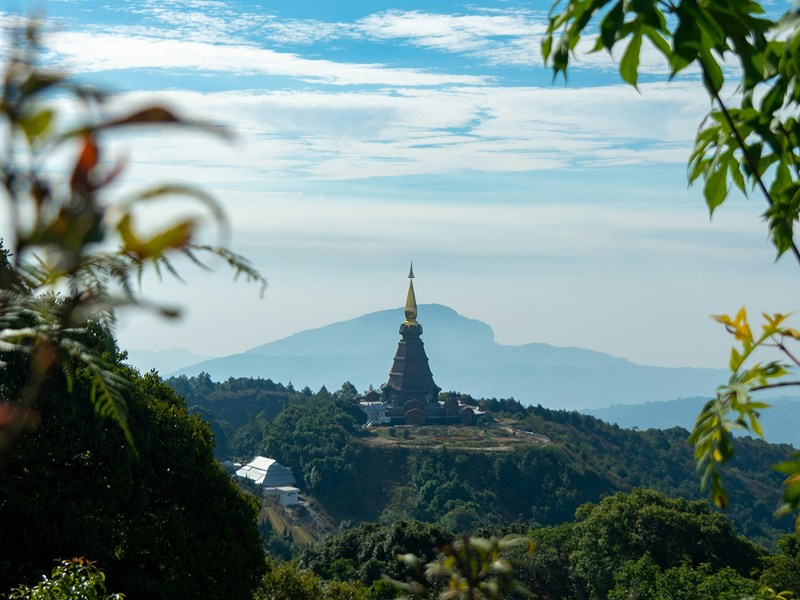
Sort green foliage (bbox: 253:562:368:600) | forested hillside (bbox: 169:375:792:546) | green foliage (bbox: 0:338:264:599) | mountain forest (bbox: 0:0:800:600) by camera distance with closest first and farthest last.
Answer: mountain forest (bbox: 0:0:800:600)
green foliage (bbox: 0:338:264:599)
green foliage (bbox: 253:562:368:600)
forested hillside (bbox: 169:375:792:546)

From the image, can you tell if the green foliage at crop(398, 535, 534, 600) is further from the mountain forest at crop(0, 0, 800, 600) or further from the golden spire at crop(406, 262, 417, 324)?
the golden spire at crop(406, 262, 417, 324)

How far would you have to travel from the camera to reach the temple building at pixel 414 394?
247ft

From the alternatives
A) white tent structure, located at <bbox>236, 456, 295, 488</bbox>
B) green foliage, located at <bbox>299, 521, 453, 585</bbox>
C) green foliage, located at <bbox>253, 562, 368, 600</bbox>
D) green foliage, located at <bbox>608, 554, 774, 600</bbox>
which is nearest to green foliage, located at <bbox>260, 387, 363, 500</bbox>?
white tent structure, located at <bbox>236, 456, 295, 488</bbox>

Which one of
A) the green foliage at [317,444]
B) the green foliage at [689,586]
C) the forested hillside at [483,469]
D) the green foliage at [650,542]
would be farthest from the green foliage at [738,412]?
the green foliage at [317,444]

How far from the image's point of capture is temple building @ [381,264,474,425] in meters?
75.2

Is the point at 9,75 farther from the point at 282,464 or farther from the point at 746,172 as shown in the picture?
the point at 282,464

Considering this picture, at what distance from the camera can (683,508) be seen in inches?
1235

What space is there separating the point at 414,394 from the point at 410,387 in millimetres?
661

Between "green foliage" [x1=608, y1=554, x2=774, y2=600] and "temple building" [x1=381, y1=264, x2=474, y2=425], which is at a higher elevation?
"green foliage" [x1=608, y1=554, x2=774, y2=600]

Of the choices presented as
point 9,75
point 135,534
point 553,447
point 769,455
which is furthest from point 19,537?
point 769,455

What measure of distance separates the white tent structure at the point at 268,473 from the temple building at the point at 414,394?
431 inches

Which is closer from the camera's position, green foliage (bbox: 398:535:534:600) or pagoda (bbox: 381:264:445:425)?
green foliage (bbox: 398:535:534:600)

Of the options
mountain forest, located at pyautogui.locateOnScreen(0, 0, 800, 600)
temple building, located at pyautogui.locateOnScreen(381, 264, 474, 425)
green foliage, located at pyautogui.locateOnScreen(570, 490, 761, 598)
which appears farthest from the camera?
temple building, located at pyautogui.locateOnScreen(381, 264, 474, 425)

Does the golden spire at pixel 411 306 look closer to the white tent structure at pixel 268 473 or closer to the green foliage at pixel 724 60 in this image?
the white tent structure at pixel 268 473
